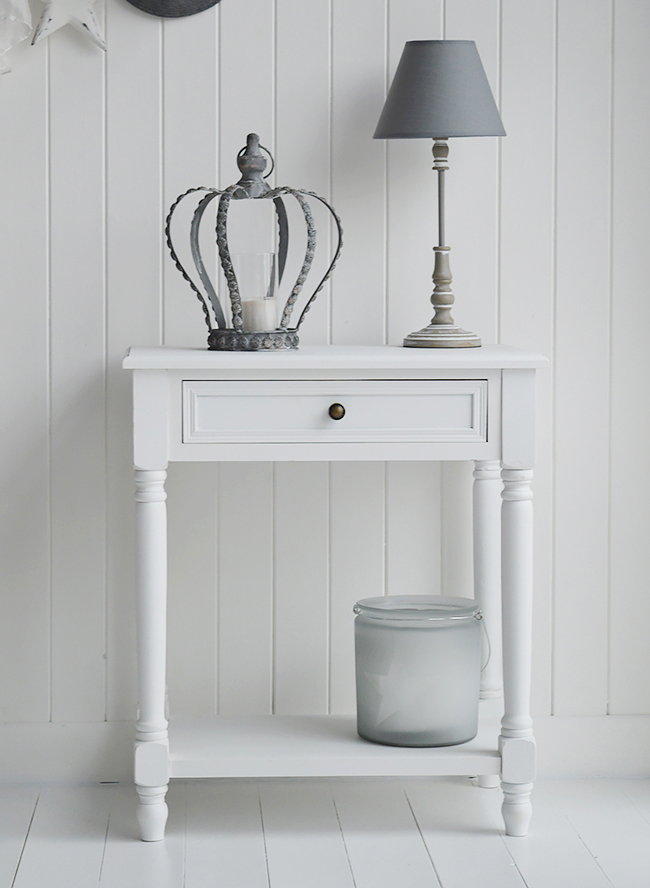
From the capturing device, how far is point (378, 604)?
78.5 inches

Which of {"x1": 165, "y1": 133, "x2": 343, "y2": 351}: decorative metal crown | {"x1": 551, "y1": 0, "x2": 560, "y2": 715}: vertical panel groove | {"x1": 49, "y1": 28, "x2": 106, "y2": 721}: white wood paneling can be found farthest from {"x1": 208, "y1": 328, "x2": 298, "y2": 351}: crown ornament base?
{"x1": 551, "y1": 0, "x2": 560, "y2": 715}: vertical panel groove

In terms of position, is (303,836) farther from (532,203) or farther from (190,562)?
(532,203)

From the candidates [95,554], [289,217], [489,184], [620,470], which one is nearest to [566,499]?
[620,470]

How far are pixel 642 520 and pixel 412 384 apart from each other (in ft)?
2.30

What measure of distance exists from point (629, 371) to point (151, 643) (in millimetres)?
1089

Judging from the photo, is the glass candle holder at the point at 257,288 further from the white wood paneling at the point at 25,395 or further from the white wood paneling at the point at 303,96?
the white wood paneling at the point at 25,395

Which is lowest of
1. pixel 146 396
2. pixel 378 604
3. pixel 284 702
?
pixel 284 702

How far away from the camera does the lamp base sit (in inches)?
75.0

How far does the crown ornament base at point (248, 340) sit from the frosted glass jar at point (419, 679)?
0.51 meters

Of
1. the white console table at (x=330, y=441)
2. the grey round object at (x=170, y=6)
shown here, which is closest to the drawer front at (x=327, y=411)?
the white console table at (x=330, y=441)

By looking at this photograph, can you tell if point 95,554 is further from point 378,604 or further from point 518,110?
point 518,110

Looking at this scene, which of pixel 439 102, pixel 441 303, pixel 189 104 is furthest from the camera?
pixel 189 104

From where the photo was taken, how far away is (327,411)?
69.5 inches

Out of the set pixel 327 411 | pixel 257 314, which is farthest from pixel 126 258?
pixel 327 411
